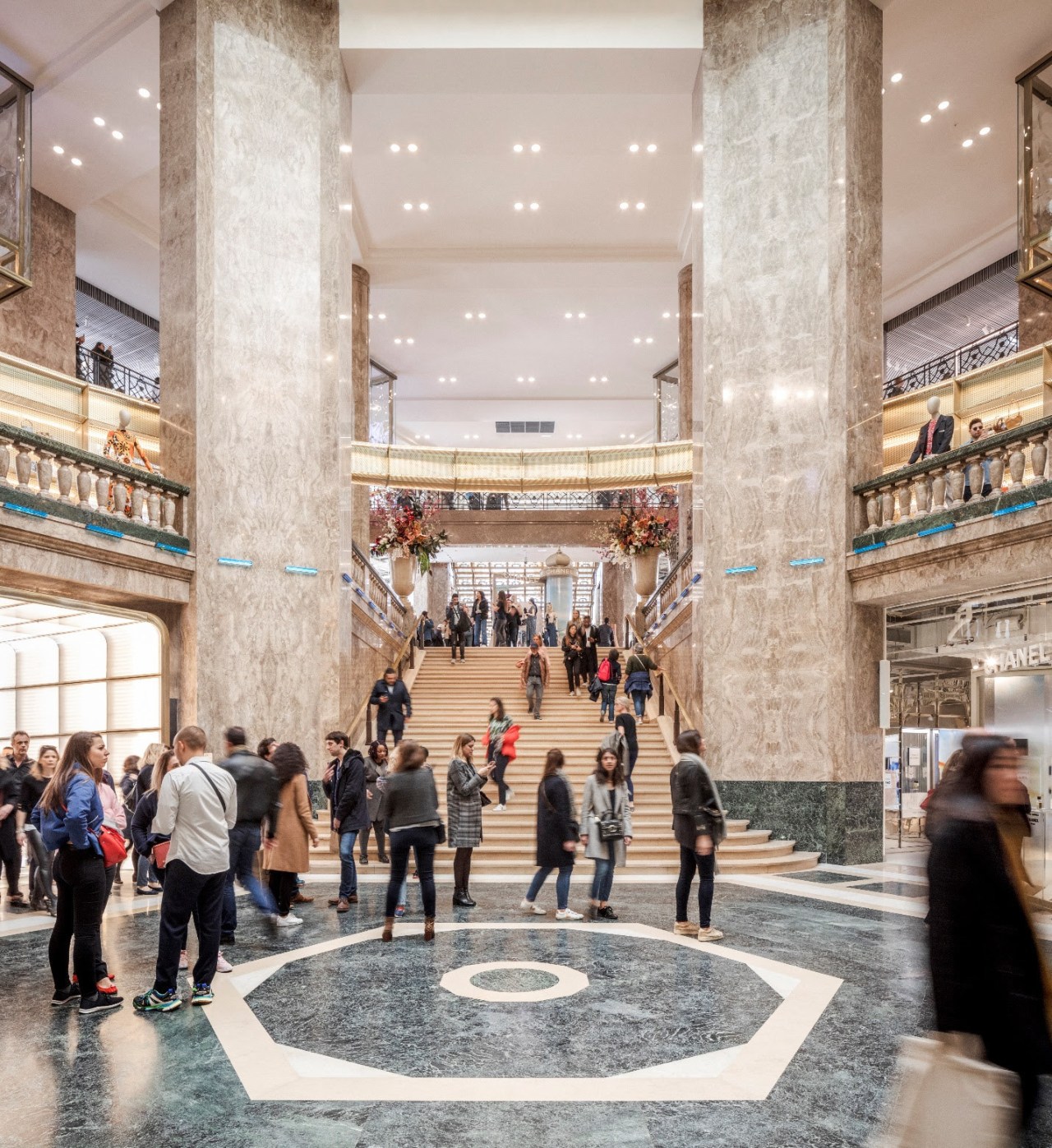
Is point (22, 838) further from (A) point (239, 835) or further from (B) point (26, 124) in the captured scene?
(B) point (26, 124)

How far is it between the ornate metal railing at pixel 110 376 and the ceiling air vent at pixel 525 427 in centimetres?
1104

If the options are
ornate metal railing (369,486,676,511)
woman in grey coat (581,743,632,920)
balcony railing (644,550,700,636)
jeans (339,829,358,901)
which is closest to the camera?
woman in grey coat (581,743,632,920)

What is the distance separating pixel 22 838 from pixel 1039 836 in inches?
387

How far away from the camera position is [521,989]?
543cm

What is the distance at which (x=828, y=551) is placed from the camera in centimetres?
1123

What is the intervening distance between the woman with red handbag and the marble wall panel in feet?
36.8

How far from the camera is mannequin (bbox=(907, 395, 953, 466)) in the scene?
1041cm

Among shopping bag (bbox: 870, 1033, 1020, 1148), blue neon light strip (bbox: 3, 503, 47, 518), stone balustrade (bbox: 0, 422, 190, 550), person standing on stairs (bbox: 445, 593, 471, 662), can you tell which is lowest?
shopping bag (bbox: 870, 1033, 1020, 1148)

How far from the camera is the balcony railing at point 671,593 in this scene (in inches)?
573

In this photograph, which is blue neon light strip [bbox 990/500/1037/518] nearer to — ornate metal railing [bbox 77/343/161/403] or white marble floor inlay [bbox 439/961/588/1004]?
white marble floor inlay [bbox 439/961/588/1004]

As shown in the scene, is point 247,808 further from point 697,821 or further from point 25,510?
point 25,510

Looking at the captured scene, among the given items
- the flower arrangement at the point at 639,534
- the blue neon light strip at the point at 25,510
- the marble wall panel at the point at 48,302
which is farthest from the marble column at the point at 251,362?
the flower arrangement at the point at 639,534

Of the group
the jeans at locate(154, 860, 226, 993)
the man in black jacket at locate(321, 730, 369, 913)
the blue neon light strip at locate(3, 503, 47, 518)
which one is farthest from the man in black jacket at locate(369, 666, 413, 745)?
the jeans at locate(154, 860, 226, 993)

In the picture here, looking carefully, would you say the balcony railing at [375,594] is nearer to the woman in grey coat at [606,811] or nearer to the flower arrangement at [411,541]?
the flower arrangement at [411,541]
